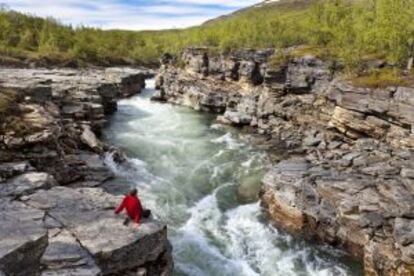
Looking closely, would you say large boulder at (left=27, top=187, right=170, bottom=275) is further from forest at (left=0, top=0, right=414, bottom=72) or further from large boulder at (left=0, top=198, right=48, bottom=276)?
forest at (left=0, top=0, right=414, bottom=72)

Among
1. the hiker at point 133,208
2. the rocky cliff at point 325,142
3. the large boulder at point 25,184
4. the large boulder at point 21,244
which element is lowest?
the rocky cliff at point 325,142

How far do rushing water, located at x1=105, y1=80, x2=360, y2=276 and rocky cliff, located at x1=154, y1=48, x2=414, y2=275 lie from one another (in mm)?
2170

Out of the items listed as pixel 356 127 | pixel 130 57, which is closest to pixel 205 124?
pixel 356 127

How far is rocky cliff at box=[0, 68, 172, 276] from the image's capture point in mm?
18688

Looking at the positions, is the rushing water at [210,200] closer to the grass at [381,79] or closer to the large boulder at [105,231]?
the large boulder at [105,231]

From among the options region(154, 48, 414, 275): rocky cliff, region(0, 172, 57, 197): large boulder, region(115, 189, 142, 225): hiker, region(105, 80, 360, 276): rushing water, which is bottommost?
region(105, 80, 360, 276): rushing water

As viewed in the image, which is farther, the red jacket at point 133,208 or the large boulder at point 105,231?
the red jacket at point 133,208

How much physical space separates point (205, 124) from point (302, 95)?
15107 mm

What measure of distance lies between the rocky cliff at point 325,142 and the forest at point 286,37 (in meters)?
7.44

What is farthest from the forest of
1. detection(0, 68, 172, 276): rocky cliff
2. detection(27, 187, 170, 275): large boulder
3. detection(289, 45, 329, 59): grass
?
detection(27, 187, 170, 275): large boulder

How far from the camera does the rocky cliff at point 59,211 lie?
18688 mm

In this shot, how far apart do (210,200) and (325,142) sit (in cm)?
1930

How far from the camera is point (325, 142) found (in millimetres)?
53469

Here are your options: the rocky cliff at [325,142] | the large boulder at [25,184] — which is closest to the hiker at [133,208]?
the large boulder at [25,184]
